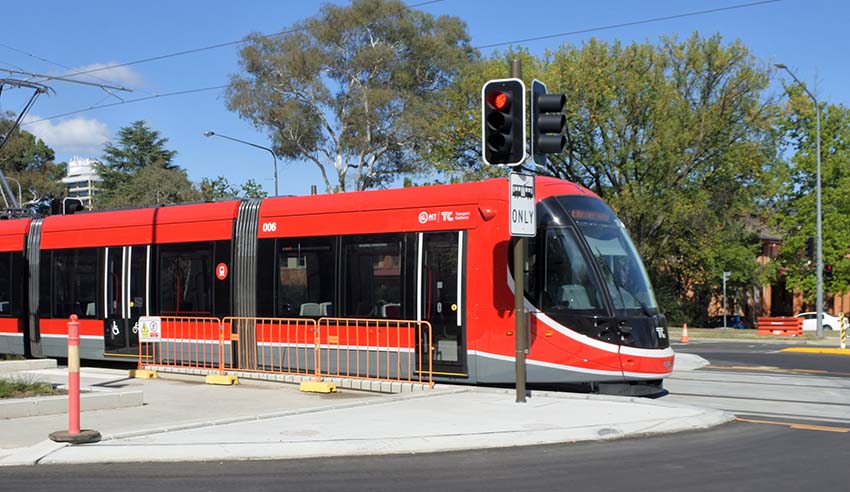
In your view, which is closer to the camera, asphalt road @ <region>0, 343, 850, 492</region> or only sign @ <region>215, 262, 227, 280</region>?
asphalt road @ <region>0, 343, 850, 492</region>

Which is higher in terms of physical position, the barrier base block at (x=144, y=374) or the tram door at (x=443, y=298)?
the tram door at (x=443, y=298)

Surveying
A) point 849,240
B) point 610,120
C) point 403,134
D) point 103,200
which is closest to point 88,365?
point 610,120

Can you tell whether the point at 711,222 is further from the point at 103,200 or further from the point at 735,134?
the point at 103,200

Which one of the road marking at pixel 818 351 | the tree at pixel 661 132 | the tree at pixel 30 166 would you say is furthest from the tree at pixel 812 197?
the tree at pixel 30 166

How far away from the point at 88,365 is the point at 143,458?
12.7 m

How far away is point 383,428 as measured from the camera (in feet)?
31.8

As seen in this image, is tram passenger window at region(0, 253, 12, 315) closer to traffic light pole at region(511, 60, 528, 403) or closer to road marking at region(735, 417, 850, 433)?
traffic light pole at region(511, 60, 528, 403)

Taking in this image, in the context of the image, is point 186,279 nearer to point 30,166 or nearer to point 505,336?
point 505,336

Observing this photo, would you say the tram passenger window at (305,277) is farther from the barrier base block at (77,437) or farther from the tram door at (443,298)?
the barrier base block at (77,437)

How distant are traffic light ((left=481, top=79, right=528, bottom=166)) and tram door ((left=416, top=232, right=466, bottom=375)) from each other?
271 cm

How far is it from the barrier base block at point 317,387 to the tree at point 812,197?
142ft

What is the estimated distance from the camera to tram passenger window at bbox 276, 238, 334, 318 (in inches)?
602

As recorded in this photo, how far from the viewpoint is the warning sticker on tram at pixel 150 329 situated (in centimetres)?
1669

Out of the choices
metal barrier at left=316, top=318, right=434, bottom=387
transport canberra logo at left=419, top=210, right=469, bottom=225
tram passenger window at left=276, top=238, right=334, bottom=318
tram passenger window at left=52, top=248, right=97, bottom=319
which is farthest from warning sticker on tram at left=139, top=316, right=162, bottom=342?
transport canberra logo at left=419, top=210, right=469, bottom=225
